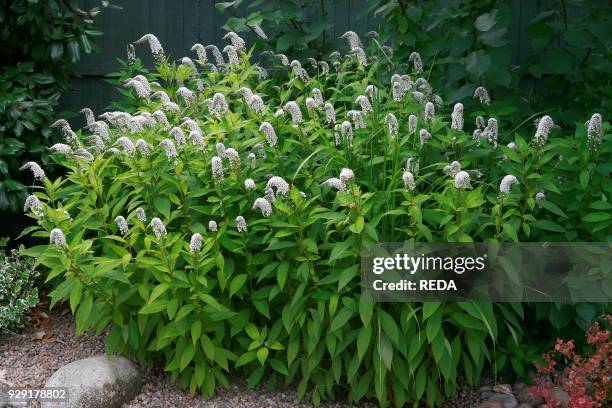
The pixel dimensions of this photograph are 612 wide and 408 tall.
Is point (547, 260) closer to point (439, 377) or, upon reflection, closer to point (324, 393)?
point (439, 377)

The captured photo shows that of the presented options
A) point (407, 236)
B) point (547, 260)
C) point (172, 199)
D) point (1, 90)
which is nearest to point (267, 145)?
point (172, 199)

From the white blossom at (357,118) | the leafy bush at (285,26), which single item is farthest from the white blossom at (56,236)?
the leafy bush at (285,26)

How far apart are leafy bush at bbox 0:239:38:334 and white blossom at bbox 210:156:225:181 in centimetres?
162

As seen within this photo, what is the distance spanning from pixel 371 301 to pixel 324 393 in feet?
2.00

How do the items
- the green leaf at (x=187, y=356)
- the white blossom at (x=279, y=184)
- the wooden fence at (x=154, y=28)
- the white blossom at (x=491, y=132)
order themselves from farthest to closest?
1. the wooden fence at (x=154, y=28)
2. the white blossom at (x=491, y=132)
3. the green leaf at (x=187, y=356)
4. the white blossom at (x=279, y=184)

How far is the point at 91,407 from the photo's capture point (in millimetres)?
3230

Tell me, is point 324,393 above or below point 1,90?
below

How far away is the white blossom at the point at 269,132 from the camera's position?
3.25m

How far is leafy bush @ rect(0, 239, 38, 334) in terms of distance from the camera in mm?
4061

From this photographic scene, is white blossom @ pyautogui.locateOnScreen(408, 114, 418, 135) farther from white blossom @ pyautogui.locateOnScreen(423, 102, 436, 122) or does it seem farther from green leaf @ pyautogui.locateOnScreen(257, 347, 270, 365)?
green leaf @ pyautogui.locateOnScreen(257, 347, 270, 365)

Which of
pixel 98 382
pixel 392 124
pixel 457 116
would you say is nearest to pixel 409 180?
pixel 392 124

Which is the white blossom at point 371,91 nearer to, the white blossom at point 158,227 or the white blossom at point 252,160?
the white blossom at point 252,160

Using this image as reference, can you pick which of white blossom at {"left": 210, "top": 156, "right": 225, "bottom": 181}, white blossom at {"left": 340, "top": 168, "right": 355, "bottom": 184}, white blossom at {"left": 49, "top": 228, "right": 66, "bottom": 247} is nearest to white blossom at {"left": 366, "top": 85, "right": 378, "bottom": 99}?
white blossom at {"left": 340, "top": 168, "right": 355, "bottom": 184}
